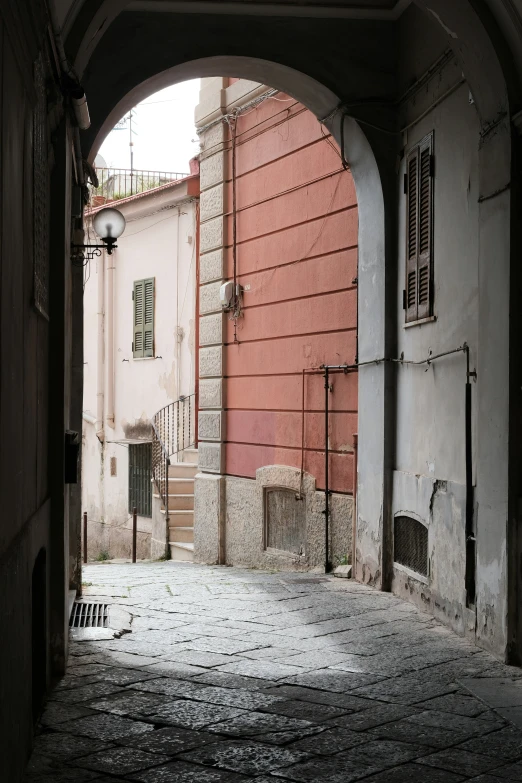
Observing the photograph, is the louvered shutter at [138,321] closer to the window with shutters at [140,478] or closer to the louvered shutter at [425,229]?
the window with shutters at [140,478]

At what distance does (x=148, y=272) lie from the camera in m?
20.8

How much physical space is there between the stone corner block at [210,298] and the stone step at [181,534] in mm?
4170

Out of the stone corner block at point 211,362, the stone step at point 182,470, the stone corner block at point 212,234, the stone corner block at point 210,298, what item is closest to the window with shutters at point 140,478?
the stone step at point 182,470

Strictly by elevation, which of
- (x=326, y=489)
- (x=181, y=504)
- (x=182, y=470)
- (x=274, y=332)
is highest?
(x=274, y=332)

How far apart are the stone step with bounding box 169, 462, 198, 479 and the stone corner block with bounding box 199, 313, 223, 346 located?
3.36 metres

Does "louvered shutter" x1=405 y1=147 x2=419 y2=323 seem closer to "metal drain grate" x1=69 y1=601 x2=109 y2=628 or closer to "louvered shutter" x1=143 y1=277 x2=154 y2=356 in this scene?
"metal drain grate" x1=69 y1=601 x2=109 y2=628

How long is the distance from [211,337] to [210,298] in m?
0.59

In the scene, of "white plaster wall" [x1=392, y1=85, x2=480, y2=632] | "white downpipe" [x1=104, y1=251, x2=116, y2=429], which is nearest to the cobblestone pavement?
"white plaster wall" [x1=392, y1=85, x2=480, y2=632]

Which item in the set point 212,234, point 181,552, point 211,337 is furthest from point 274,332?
point 181,552

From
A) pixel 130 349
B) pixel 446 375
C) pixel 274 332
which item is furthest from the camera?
pixel 130 349

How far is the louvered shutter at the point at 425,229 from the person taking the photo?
29.8 feet

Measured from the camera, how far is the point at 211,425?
15008 mm

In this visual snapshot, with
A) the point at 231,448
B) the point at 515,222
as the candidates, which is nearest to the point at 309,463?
the point at 231,448

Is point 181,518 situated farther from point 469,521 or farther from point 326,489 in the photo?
point 469,521
